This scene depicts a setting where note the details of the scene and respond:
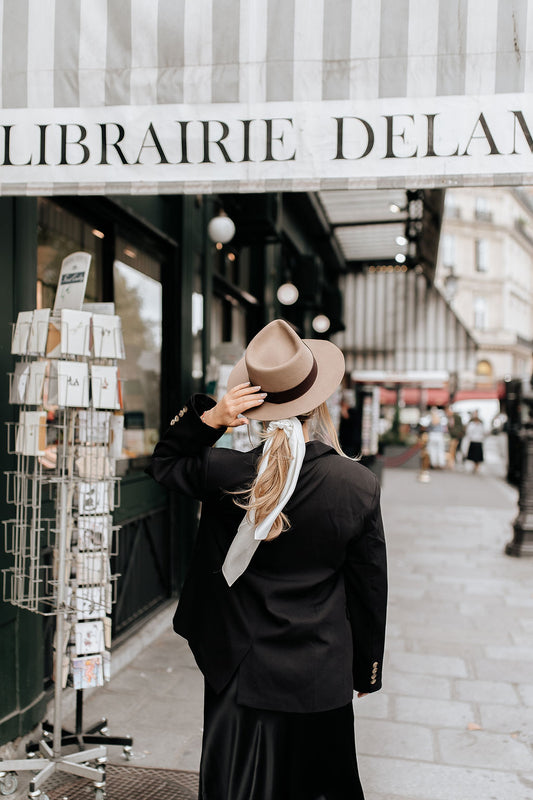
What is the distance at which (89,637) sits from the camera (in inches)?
128

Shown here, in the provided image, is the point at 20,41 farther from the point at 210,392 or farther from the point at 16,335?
the point at 210,392

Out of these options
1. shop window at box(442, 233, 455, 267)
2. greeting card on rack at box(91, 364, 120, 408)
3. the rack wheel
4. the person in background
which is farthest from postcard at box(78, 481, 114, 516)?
shop window at box(442, 233, 455, 267)

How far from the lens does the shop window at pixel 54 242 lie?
420 centimetres

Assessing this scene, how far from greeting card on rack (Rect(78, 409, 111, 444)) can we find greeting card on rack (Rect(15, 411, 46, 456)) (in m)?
0.17

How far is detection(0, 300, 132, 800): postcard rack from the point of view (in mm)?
3072

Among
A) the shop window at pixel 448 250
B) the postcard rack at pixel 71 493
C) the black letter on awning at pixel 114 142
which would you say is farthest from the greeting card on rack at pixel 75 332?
the shop window at pixel 448 250

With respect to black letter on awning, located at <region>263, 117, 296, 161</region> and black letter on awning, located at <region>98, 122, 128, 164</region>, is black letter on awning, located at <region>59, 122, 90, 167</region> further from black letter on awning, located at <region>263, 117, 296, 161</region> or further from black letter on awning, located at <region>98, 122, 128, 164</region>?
black letter on awning, located at <region>263, 117, 296, 161</region>

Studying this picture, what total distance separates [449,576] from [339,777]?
537 centimetres

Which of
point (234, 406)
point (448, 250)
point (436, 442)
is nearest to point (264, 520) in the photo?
point (234, 406)

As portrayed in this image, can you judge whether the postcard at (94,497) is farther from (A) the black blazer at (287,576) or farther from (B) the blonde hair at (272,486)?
(B) the blonde hair at (272,486)

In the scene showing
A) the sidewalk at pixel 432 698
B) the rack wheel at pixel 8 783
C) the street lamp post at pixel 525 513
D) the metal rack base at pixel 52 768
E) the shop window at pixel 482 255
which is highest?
the shop window at pixel 482 255

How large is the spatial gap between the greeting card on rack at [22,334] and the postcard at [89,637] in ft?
4.19

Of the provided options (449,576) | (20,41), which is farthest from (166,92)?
(449,576)

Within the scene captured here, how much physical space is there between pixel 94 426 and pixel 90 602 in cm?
81
